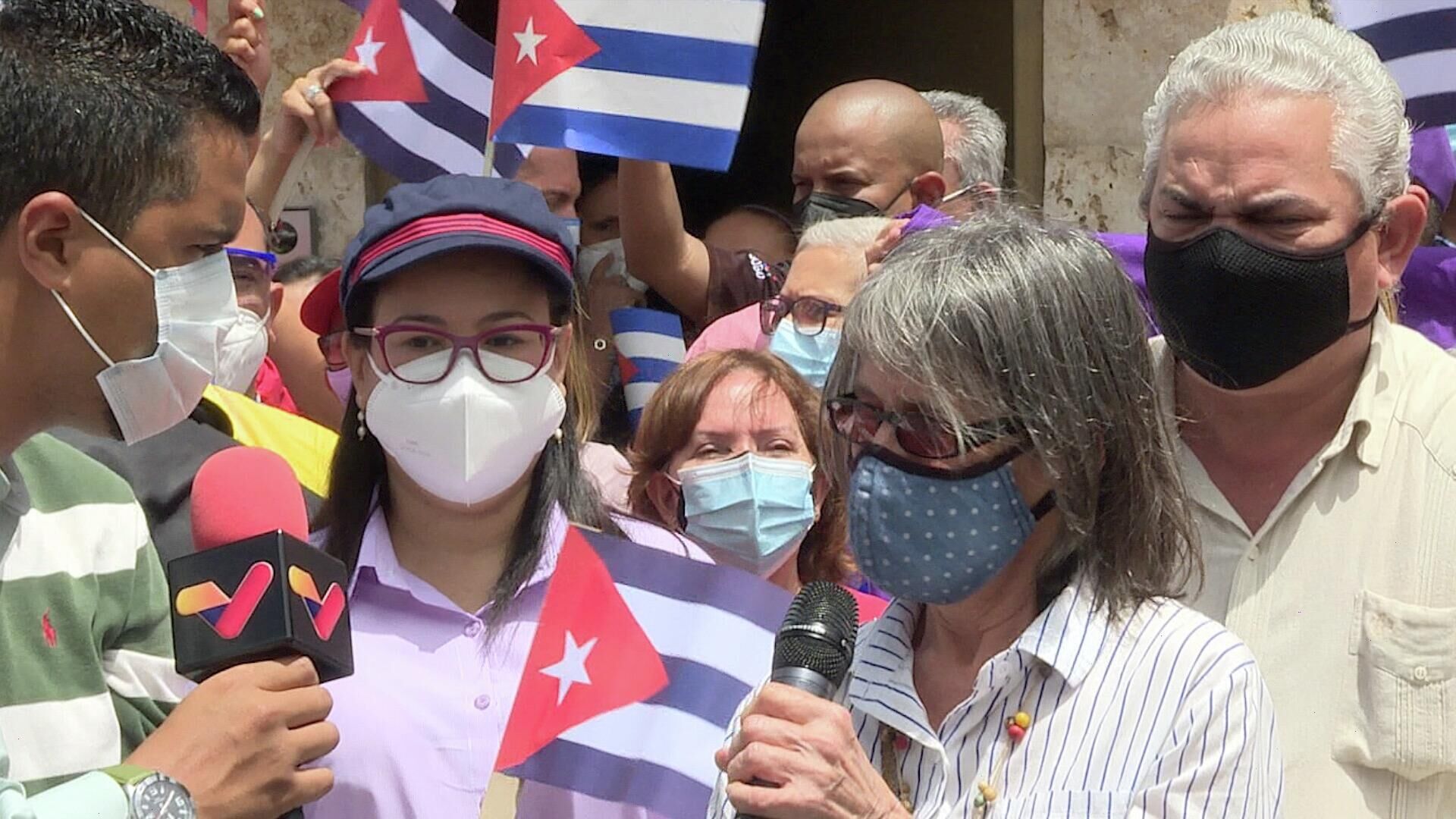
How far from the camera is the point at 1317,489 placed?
106 inches

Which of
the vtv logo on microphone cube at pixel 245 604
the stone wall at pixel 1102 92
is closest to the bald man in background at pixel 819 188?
the stone wall at pixel 1102 92

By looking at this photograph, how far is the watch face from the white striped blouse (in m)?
0.83

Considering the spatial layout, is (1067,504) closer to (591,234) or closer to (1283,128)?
(1283,128)

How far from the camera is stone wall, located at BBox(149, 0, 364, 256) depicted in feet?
21.3

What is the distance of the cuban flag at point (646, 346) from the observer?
4.53m

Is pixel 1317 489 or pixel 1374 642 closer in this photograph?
pixel 1374 642

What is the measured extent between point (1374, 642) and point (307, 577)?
1.47 m

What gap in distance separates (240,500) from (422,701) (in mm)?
598

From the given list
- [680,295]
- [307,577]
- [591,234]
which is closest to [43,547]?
[307,577]

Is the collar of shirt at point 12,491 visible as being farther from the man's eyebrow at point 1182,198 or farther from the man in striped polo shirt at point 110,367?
the man's eyebrow at point 1182,198

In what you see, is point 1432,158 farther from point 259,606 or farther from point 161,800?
point 161,800

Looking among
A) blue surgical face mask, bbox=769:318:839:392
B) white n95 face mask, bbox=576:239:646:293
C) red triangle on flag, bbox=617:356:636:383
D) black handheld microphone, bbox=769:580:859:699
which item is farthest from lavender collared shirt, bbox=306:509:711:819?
white n95 face mask, bbox=576:239:646:293

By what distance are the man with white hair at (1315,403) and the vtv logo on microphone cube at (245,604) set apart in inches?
53.9

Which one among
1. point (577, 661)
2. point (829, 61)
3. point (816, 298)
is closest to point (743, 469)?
point (816, 298)
